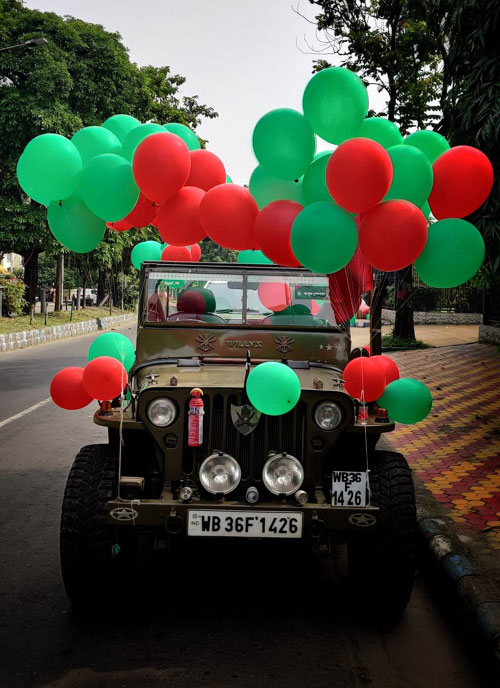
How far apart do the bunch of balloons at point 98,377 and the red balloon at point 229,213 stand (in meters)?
1.00

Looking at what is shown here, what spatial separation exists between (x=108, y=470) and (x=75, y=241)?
5.81ft

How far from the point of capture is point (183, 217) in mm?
4586

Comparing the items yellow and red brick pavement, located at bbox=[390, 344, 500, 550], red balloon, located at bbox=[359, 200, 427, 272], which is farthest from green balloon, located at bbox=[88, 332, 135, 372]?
yellow and red brick pavement, located at bbox=[390, 344, 500, 550]

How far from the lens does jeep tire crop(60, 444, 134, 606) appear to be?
148 inches

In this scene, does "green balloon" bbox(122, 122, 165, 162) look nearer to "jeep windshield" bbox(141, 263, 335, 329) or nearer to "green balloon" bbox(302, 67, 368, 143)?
"jeep windshield" bbox(141, 263, 335, 329)

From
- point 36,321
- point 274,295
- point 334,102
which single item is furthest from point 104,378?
point 36,321

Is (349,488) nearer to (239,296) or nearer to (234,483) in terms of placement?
(234,483)

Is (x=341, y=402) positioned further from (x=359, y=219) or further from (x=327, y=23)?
(x=327, y=23)

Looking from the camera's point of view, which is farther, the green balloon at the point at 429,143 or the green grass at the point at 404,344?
the green grass at the point at 404,344

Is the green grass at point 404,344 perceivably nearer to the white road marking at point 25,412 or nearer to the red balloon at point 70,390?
the white road marking at point 25,412

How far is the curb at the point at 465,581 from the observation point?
348 centimetres

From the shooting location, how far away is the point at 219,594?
415 cm

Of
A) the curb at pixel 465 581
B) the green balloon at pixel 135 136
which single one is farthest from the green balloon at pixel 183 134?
the curb at pixel 465 581

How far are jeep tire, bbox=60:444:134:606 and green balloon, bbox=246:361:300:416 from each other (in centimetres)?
98
